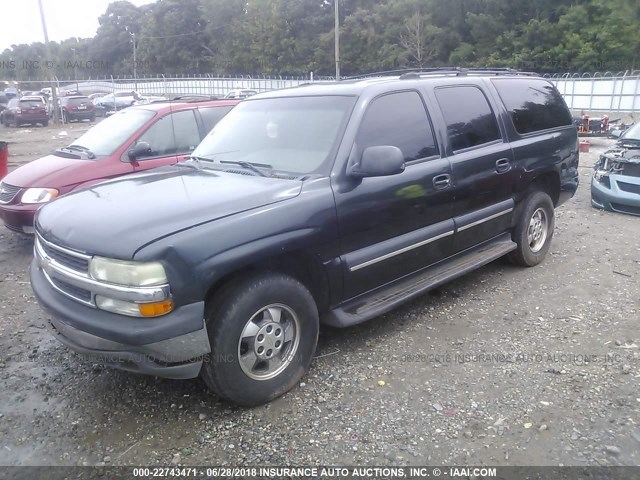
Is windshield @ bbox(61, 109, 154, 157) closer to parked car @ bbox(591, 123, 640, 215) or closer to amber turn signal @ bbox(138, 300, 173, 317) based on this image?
amber turn signal @ bbox(138, 300, 173, 317)

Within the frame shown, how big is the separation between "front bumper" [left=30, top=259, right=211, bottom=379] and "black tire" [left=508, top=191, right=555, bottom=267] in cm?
355

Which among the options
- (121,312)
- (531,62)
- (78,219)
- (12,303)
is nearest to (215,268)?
(121,312)

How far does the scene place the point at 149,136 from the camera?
20.7 ft

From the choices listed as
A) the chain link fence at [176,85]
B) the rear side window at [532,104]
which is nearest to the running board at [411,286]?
the rear side window at [532,104]

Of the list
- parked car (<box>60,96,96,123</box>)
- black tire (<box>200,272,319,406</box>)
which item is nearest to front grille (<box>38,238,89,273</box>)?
black tire (<box>200,272,319,406</box>)

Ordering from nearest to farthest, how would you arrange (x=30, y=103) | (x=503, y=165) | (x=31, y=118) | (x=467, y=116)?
(x=467, y=116), (x=503, y=165), (x=30, y=103), (x=31, y=118)

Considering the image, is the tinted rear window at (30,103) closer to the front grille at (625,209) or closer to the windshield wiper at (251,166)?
the windshield wiper at (251,166)

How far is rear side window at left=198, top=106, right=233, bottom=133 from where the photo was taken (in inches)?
266

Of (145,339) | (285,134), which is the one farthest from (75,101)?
(145,339)

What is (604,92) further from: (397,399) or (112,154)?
(397,399)

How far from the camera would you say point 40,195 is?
5707mm

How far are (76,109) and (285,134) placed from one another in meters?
27.8

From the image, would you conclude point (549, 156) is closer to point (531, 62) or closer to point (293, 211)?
point (293, 211)

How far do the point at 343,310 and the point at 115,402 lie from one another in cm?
156
